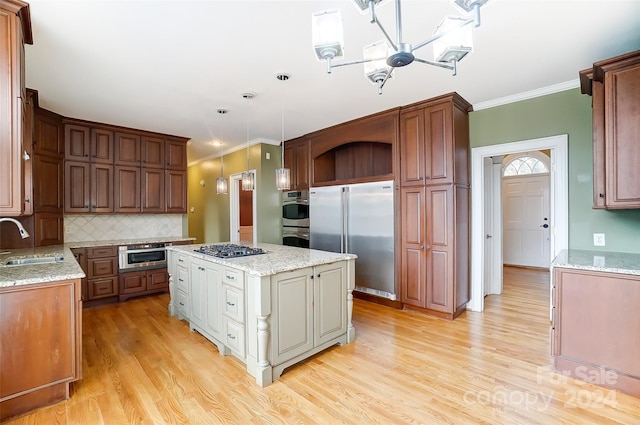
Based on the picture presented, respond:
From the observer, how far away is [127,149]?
15.0 ft

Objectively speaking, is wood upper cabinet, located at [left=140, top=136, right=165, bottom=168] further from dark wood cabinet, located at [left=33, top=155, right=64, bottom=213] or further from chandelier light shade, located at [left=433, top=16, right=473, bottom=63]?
chandelier light shade, located at [left=433, top=16, right=473, bottom=63]

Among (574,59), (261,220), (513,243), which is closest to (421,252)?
(574,59)

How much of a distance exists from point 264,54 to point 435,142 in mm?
2116

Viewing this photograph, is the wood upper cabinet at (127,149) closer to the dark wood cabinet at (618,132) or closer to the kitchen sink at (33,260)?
the kitchen sink at (33,260)

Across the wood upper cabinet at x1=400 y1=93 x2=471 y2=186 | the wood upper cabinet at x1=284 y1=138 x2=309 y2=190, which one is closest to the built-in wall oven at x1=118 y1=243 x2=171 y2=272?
the wood upper cabinet at x1=284 y1=138 x2=309 y2=190

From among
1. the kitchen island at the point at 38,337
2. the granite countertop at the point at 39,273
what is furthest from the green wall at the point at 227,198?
the kitchen island at the point at 38,337

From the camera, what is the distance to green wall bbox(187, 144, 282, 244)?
5309 mm

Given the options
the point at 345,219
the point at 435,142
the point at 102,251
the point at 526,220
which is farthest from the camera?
the point at 526,220

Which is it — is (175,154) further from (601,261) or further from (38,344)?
(601,261)

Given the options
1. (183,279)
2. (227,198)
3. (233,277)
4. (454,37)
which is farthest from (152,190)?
(454,37)

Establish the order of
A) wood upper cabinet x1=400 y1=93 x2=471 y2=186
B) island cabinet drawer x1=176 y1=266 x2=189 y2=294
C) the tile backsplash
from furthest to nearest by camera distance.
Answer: the tile backsplash, wood upper cabinet x1=400 y1=93 x2=471 y2=186, island cabinet drawer x1=176 y1=266 x2=189 y2=294

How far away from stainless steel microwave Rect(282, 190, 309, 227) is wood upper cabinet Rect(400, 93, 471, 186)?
185 cm

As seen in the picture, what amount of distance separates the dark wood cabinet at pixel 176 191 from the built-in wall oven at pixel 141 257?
2.43ft

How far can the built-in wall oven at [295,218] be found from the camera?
5121 millimetres
